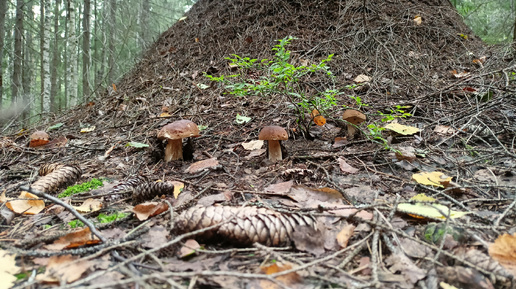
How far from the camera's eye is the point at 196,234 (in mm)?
1332

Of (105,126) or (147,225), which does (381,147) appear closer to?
(147,225)

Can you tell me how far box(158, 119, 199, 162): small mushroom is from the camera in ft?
8.16

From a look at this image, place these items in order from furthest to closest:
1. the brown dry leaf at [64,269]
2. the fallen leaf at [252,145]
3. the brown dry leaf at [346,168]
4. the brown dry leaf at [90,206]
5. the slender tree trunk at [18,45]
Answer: the slender tree trunk at [18,45] < the fallen leaf at [252,145] < the brown dry leaf at [346,168] < the brown dry leaf at [90,206] < the brown dry leaf at [64,269]

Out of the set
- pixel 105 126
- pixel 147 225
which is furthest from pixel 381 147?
pixel 105 126

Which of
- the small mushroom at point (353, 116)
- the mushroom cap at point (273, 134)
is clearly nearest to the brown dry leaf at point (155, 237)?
the mushroom cap at point (273, 134)

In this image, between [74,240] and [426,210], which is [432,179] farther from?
[74,240]

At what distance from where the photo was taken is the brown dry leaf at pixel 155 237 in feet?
4.35

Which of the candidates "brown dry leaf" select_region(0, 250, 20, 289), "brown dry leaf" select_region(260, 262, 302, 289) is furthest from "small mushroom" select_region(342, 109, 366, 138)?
"brown dry leaf" select_region(0, 250, 20, 289)

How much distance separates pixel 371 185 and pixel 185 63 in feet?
15.8

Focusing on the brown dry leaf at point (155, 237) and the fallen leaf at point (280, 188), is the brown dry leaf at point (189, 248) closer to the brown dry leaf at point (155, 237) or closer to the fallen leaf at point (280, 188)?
the brown dry leaf at point (155, 237)

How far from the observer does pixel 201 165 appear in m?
2.53

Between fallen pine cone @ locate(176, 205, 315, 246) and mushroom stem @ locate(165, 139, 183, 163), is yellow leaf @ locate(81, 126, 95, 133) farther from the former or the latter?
fallen pine cone @ locate(176, 205, 315, 246)

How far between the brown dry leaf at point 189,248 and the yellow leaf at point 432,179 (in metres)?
1.56

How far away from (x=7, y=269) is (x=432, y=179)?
2.43 metres
